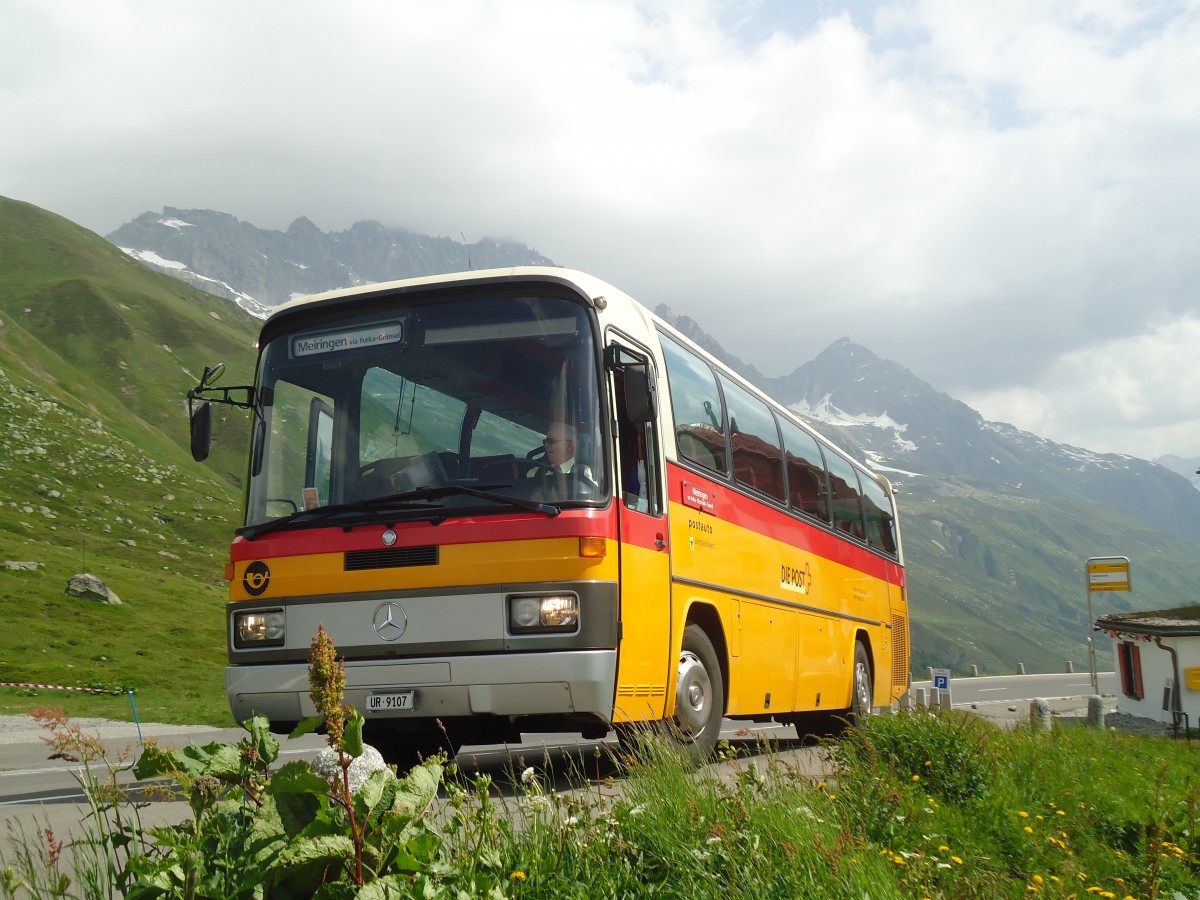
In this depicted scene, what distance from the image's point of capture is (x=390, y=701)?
7875 mm

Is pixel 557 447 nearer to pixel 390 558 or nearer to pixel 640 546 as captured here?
pixel 640 546

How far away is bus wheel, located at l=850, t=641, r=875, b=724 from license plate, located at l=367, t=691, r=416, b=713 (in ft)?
27.8

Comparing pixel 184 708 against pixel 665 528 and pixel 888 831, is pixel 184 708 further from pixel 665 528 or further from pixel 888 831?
pixel 888 831

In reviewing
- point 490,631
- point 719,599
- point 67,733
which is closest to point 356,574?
point 490,631

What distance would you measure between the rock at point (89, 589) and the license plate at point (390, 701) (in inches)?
2318

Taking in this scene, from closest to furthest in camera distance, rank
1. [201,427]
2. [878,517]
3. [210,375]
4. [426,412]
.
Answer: [426,412] → [210,375] → [201,427] → [878,517]

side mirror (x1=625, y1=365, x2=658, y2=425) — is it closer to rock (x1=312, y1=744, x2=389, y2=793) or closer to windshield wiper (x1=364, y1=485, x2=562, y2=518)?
windshield wiper (x1=364, y1=485, x2=562, y2=518)

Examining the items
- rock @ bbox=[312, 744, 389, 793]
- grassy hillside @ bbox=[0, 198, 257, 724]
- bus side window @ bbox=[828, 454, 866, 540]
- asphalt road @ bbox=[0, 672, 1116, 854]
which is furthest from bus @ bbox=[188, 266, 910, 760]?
grassy hillside @ bbox=[0, 198, 257, 724]

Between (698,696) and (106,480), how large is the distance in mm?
101686

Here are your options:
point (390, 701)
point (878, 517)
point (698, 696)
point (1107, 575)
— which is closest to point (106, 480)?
point (1107, 575)

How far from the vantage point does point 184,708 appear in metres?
30.4

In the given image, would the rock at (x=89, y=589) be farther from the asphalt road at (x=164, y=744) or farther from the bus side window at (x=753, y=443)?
the bus side window at (x=753, y=443)

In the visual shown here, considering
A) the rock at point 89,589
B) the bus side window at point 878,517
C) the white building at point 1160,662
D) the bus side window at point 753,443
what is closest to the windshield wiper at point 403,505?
the bus side window at point 753,443

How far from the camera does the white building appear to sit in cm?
3581
